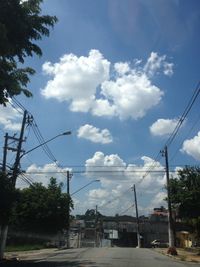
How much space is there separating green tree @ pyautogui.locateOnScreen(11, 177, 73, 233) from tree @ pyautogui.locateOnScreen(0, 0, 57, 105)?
→ 36.1 metres

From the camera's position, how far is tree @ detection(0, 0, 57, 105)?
14.5m

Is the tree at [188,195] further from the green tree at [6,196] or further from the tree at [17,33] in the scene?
the tree at [17,33]

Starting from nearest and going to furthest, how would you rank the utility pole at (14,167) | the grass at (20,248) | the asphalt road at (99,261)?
the asphalt road at (99,261), the utility pole at (14,167), the grass at (20,248)

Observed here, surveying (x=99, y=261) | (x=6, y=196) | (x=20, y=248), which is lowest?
(x=99, y=261)

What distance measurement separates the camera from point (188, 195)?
39.3m

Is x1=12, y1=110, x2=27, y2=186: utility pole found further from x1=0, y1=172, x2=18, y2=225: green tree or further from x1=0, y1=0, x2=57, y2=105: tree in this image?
x1=0, y1=0, x2=57, y2=105: tree

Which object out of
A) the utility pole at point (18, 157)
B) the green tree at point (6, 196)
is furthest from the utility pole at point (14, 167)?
the green tree at point (6, 196)

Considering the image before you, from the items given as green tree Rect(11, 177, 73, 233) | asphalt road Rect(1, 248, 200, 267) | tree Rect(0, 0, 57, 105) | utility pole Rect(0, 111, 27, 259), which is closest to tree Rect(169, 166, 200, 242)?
asphalt road Rect(1, 248, 200, 267)

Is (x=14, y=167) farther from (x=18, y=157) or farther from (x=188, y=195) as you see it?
(x=188, y=195)

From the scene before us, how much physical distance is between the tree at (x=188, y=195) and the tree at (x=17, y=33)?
84.6 ft

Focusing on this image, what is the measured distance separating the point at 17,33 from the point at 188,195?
27385 mm

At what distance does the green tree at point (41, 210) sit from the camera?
51594 millimetres

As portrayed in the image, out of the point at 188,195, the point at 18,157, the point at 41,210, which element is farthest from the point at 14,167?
the point at 41,210

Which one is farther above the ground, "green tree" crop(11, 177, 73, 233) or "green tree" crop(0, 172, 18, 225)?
"green tree" crop(11, 177, 73, 233)
